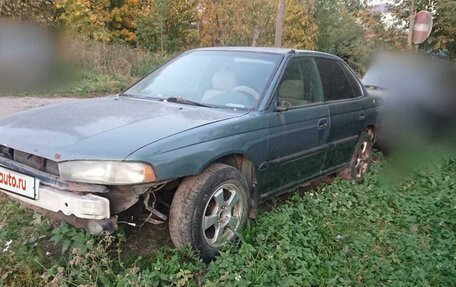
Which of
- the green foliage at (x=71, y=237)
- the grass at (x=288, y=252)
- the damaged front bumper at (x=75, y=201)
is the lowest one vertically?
the grass at (x=288, y=252)

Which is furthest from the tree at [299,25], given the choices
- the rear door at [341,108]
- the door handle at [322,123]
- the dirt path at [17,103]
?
the door handle at [322,123]

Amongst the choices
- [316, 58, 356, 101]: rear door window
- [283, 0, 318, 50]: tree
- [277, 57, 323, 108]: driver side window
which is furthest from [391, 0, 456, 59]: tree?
[277, 57, 323, 108]: driver side window

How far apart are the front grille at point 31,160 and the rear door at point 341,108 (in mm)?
2664

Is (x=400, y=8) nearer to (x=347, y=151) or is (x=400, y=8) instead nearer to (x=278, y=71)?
(x=347, y=151)

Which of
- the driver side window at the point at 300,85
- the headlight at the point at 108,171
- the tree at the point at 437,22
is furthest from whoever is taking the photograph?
the tree at the point at 437,22

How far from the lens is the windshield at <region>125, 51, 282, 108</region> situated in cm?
356

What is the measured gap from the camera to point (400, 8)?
12.8 meters

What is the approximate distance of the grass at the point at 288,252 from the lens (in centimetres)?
264

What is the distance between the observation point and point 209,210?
3072mm

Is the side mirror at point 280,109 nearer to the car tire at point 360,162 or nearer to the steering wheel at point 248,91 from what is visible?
the steering wheel at point 248,91

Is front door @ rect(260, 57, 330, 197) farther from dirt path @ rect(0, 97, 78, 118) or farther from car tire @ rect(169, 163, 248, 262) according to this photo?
dirt path @ rect(0, 97, 78, 118)

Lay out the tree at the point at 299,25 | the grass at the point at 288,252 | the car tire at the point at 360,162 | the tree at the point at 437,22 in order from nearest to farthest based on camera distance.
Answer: the grass at the point at 288,252 → the car tire at the point at 360,162 → the tree at the point at 437,22 → the tree at the point at 299,25

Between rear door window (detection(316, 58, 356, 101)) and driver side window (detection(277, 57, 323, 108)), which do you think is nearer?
Answer: driver side window (detection(277, 57, 323, 108))

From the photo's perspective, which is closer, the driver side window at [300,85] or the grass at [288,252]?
the grass at [288,252]
